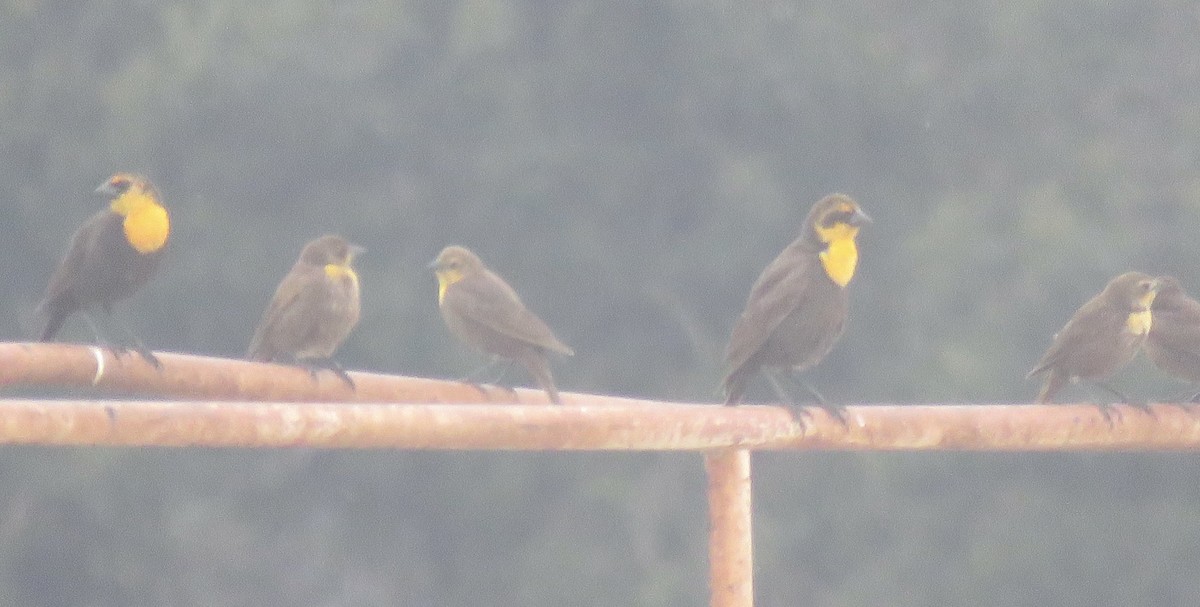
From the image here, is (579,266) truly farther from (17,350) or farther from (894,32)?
(17,350)

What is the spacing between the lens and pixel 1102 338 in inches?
306

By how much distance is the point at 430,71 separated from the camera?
1816 centimetres

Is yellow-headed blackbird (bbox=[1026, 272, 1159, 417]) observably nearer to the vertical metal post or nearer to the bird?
the bird

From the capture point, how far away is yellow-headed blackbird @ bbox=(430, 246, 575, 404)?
8.30 m

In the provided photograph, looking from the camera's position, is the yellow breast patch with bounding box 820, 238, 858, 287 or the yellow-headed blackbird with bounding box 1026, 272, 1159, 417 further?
the yellow-headed blackbird with bounding box 1026, 272, 1159, 417

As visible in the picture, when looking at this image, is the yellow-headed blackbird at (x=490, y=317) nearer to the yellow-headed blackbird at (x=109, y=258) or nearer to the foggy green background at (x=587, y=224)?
the yellow-headed blackbird at (x=109, y=258)

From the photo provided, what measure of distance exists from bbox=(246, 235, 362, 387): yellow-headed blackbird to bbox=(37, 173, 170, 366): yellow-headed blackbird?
476mm

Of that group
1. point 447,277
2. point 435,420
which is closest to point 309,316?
point 447,277

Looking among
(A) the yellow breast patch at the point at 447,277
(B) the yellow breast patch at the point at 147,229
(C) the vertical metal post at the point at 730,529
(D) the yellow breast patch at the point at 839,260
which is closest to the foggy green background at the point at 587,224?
(A) the yellow breast patch at the point at 447,277

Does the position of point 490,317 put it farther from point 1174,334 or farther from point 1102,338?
point 1174,334

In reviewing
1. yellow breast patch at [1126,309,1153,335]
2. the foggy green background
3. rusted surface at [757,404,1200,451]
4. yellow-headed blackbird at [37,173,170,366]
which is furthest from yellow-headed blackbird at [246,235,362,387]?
the foggy green background

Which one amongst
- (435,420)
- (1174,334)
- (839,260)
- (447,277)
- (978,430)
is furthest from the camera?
(447,277)

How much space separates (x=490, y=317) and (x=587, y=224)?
9.33m

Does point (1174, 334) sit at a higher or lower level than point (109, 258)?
higher
